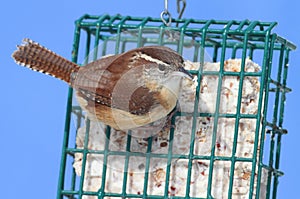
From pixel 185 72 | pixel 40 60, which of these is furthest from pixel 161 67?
pixel 40 60

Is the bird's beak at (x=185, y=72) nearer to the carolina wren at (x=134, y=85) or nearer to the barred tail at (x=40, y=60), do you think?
the carolina wren at (x=134, y=85)

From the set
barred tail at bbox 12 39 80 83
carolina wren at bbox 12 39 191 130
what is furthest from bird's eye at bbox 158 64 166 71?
barred tail at bbox 12 39 80 83

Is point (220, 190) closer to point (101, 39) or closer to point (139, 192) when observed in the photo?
point (139, 192)

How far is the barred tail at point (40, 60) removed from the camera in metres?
7.48

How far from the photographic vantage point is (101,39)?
7832mm

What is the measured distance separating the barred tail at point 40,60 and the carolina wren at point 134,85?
139 mm

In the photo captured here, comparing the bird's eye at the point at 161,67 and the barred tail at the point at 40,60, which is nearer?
the bird's eye at the point at 161,67

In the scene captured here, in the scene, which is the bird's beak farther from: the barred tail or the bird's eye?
the barred tail

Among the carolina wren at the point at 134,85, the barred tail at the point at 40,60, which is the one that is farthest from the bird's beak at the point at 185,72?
the barred tail at the point at 40,60

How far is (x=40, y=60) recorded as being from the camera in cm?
754

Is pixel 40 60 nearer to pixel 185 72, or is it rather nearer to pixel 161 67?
pixel 161 67

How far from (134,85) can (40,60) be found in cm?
60

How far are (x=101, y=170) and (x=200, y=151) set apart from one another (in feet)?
1.92

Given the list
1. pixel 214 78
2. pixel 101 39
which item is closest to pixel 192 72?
pixel 214 78
